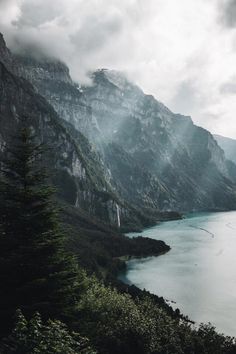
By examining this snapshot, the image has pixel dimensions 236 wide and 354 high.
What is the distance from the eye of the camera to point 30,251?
33.3 meters

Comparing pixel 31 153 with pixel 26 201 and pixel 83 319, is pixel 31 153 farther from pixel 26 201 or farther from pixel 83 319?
pixel 83 319

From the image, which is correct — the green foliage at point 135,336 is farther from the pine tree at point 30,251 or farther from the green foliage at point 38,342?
the green foliage at point 38,342

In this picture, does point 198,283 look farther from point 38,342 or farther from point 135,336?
point 38,342

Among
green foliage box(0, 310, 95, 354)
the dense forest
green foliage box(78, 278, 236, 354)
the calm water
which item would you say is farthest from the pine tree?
the calm water

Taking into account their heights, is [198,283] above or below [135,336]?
below

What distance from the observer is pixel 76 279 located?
3541cm

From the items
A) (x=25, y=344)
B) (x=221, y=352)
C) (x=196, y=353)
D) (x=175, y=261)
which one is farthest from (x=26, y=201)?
(x=175, y=261)

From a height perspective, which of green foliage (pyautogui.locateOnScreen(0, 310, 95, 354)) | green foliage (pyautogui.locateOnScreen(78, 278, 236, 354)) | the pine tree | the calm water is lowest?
the calm water

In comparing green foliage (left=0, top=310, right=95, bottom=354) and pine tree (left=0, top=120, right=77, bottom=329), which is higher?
pine tree (left=0, top=120, right=77, bottom=329)

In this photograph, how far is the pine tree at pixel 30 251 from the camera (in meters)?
32.0

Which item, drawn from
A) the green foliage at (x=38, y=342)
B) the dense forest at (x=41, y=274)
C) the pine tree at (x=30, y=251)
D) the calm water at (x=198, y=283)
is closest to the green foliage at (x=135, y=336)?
the dense forest at (x=41, y=274)

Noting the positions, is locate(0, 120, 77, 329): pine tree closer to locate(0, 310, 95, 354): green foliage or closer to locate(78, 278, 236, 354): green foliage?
locate(78, 278, 236, 354): green foliage

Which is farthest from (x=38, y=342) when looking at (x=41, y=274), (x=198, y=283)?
(x=198, y=283)

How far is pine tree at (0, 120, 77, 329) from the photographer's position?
3203 centimetres
